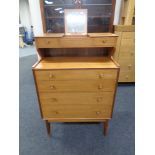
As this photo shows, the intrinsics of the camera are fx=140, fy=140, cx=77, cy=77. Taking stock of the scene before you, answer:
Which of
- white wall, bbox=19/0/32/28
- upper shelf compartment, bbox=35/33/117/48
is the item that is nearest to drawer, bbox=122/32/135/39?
upper shelf compartment, bbox=35/33/117/48

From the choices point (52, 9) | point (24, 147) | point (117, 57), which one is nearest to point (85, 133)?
point (24, 147)

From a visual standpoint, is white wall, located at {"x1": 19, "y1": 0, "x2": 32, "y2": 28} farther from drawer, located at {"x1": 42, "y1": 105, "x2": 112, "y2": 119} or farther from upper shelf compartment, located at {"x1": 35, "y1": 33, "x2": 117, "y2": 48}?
drawer, located at {"x1": 42, "y1": 105, "x2": 112, "y2": 119}

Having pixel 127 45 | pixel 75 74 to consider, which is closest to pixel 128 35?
pixel 127 45

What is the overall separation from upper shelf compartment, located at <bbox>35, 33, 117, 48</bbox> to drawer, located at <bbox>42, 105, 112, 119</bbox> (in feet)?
2.04

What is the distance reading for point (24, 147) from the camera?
4.95ft

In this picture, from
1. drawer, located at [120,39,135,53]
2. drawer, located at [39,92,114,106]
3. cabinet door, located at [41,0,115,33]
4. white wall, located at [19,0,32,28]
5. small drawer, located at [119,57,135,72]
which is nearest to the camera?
→ drawer, located at [39,92,114,106]

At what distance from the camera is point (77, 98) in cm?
140

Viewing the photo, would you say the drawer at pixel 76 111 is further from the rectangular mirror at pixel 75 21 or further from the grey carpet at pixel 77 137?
the rectangular mirror at pixel 75 21

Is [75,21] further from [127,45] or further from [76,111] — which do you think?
[127,45]

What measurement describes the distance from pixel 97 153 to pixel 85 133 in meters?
0.28

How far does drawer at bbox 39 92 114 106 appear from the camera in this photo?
4.51ft

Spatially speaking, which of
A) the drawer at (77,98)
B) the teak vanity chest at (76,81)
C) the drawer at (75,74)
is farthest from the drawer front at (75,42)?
the drawer at (77,98)

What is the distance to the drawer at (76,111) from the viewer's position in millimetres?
1442

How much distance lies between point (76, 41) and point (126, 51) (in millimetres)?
1346
